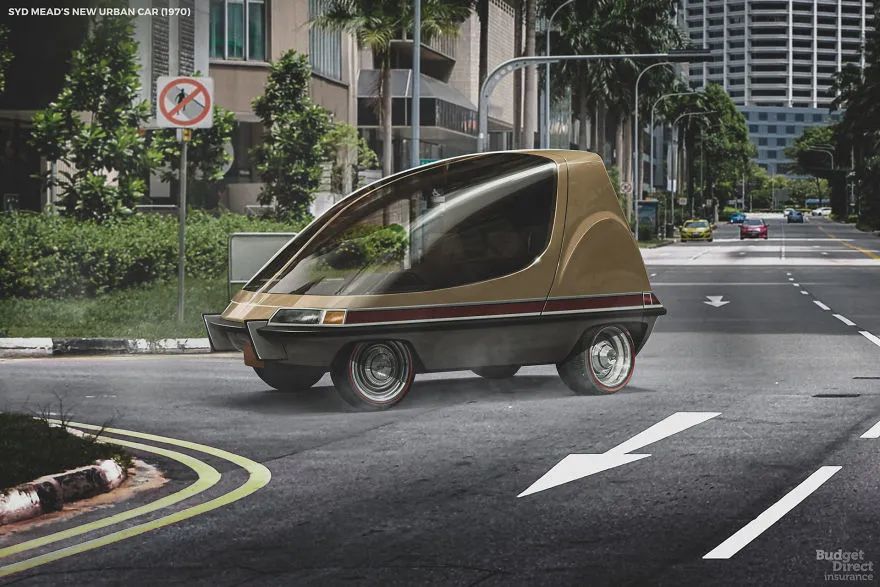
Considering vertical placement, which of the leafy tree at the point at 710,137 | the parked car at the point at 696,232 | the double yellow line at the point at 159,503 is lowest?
the double yellow line at the point at 159,503

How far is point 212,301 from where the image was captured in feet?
74.0

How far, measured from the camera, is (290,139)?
38375 millimetres

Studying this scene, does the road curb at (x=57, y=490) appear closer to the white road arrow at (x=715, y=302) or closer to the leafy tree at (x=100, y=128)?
the white road arrow at (x=715, y=302)

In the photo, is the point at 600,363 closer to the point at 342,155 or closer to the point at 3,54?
the point at 3,54

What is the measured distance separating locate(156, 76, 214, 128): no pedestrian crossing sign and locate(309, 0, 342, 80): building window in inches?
1094

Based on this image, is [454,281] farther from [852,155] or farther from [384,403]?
[852,155]

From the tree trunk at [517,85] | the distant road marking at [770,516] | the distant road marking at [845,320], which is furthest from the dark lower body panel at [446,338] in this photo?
the tree trunk at [517,85]

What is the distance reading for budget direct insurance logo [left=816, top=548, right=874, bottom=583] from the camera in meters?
6.13

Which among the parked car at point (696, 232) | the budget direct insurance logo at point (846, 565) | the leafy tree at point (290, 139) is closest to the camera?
the budget direct insurance logo at point (846, 565)

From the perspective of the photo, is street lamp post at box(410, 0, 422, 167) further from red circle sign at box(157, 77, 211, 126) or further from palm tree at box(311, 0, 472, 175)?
red circle sign at box(157, 77, 211, 126)

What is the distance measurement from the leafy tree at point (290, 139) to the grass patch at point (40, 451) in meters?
28.6

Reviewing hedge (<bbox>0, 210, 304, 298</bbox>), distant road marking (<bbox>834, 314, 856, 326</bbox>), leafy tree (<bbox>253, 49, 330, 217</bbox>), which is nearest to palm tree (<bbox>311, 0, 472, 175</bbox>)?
leafy tree (<bbox>253, 49, 330, 217</bbox>)

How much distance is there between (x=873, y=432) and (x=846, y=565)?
4259 mm

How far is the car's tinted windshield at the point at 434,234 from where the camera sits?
11711mm
